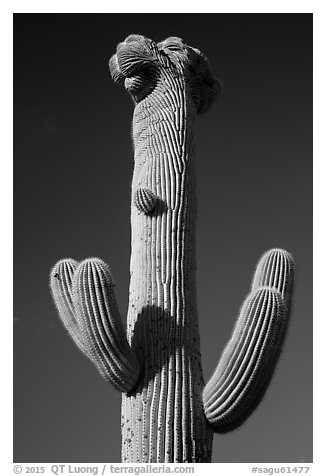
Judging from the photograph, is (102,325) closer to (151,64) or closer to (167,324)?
(167,324)

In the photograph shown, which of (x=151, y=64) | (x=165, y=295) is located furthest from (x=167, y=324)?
(x=151, y=64)

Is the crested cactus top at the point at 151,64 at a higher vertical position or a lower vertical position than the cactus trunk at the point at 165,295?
higher

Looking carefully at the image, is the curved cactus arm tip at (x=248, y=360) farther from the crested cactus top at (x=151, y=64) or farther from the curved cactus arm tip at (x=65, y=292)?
the crested cactus top at (x=151, y=64)

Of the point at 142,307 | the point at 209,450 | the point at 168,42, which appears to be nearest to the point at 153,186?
the point at 142,307

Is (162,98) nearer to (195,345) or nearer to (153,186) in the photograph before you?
(153,186)

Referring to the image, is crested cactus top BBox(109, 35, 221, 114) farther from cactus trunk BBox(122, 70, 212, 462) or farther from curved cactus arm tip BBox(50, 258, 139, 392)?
curved cactus arm tip BBox(50, 258, 139, 392)

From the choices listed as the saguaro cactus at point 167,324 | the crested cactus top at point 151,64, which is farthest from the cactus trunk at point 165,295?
the crested cactus top at point 151,64

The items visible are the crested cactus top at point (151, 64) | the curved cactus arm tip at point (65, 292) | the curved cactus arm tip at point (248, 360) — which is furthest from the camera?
the crested cactus top at point (151, 64)
